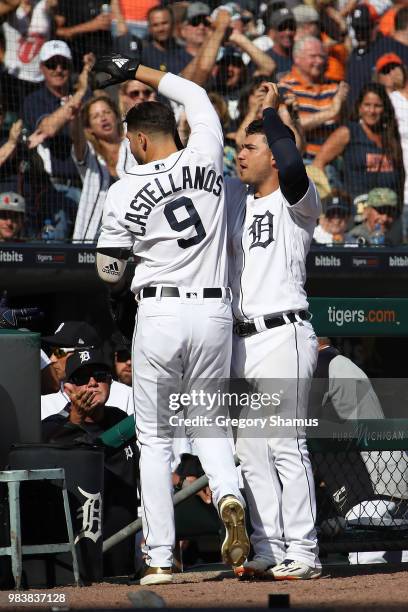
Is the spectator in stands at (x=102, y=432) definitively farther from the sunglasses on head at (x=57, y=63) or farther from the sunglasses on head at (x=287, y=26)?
the sunglasses on head at (x=287, y=26)

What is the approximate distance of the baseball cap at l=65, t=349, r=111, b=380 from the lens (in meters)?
5.04

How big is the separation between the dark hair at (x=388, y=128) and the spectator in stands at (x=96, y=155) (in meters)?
2.11

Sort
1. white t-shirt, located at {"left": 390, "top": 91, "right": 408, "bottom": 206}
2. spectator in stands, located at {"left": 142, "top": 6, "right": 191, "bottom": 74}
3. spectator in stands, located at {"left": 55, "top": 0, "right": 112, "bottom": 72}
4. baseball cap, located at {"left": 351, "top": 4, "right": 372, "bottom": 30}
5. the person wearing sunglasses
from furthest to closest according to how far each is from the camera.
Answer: baseball cap, located at {"left": 351, "top": 4, "right": 372, "bottom": 30}
white t-shirt, located at {"left": 390, "top": 91, "right": 408, "bottom": 206}
spectator in stands, located at {"left": 142, "top": 6, "right": 191, "bottom": 74}
spectator in stands, located at {"left": 55, "top": 0, "right": 112, "bottom": 72}
the person wearing sunglasses

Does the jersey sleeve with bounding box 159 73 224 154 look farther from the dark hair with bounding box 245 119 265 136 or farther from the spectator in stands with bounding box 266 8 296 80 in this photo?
the spectator in stands with bounding box 266 8 296 80

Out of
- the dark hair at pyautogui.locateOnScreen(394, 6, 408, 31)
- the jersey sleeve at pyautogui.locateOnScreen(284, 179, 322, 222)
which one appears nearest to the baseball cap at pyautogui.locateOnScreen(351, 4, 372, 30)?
the dark hair at pyautogui.locateOnScreen(394, 6, 408, 31)

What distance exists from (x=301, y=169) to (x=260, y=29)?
5214mm

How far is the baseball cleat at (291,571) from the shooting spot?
3.60 meters

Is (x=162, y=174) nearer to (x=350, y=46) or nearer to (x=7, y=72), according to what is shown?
(x=7, y=72)

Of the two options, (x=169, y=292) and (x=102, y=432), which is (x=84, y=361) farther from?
(x=169, y=292)

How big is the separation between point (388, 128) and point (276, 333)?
545 centimetres

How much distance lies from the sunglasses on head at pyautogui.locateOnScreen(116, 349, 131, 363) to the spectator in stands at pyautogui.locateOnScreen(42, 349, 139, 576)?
2.35ft

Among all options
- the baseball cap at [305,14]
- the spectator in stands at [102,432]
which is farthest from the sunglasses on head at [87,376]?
the baseball cap at [305,14]

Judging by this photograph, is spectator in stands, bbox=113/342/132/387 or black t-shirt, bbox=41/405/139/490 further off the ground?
spectator in stands, bbox=113/342/132/387

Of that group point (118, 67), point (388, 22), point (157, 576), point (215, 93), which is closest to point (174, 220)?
point (118, 67)
